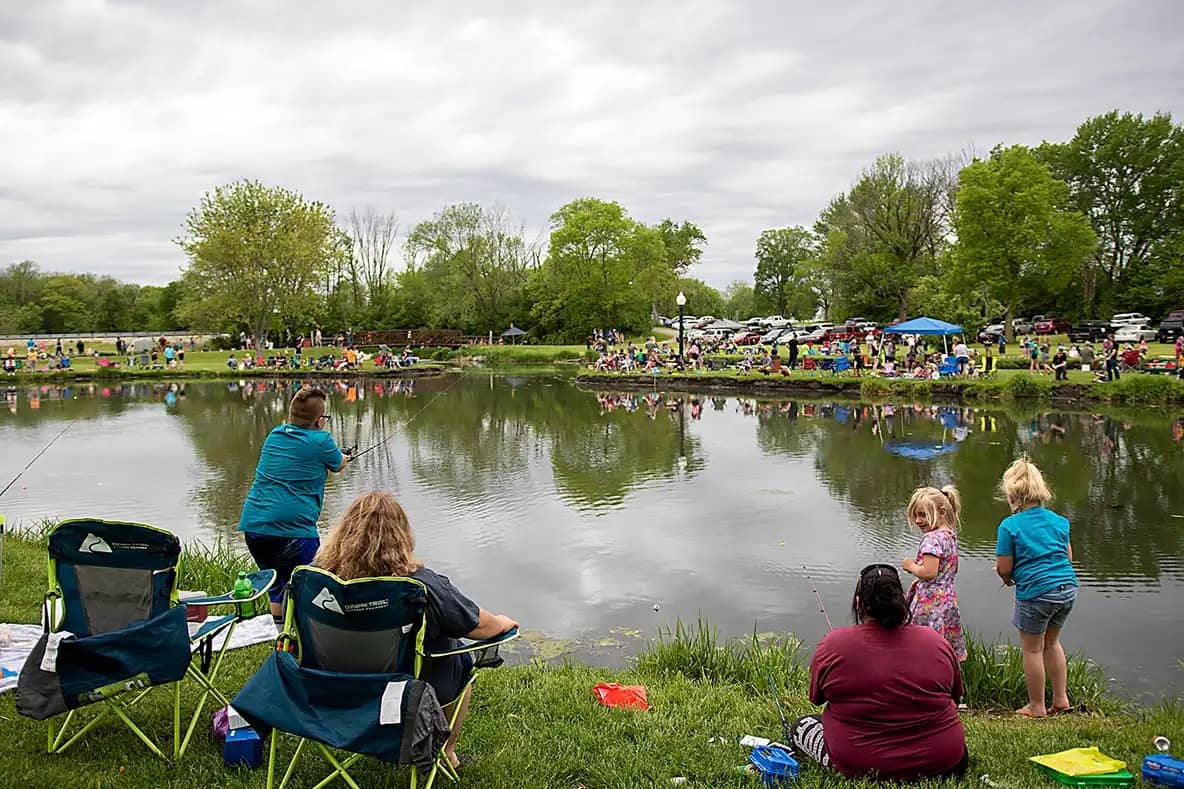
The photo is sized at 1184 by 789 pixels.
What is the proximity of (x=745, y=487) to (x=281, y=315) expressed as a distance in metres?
43.9

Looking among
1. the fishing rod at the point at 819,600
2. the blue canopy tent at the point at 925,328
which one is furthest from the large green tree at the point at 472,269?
the fishing rod at the point at 819,600

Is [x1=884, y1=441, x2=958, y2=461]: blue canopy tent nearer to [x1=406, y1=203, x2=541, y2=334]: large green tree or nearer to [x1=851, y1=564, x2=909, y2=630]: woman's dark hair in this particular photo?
[x1=851, y1=564, x2=909, y2=630]: woman's dark hair

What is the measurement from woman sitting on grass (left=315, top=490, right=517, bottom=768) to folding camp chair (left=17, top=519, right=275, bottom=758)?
29.7 inches

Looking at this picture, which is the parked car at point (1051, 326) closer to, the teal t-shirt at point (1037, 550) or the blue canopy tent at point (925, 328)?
the blue canopy tent at point (925, 328)

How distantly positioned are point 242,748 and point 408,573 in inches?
40.1

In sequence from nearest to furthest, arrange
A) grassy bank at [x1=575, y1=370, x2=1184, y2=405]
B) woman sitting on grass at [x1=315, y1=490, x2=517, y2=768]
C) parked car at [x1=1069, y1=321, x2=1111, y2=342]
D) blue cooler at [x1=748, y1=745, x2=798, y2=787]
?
woman sitting on grass at [x1=315, y1=490, x2=517, y2=768]
blue cooler at [x1=748, y1=745, x2=798, y2=787]
grassy bank at [x1=575, y1=370, x2=1184, y2=405]
parked car at [x1=1069, y1=321, x2=1111, y2=342]

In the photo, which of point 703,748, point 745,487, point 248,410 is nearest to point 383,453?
point 745,487

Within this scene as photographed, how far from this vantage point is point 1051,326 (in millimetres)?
50062

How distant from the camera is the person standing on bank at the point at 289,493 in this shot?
5.09 metres

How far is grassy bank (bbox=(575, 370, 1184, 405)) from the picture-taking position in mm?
22703

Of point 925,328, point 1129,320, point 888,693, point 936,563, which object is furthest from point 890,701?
point 1129,320

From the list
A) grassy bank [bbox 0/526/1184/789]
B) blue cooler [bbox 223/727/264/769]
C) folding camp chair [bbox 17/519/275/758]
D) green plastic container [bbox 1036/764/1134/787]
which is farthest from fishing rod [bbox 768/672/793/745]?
folding camp chair [bbox 17/519/275/758]

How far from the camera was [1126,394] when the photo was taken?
74.8 ft

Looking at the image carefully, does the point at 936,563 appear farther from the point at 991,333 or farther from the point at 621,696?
the point at 991,333
